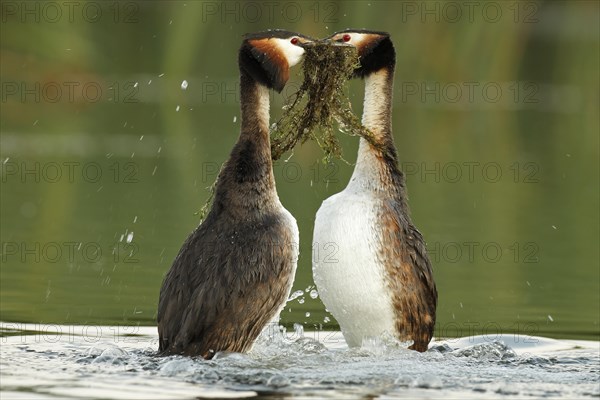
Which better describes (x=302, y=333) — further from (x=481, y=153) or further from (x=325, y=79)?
(x=481, y=153)

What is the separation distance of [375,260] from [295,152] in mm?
14149

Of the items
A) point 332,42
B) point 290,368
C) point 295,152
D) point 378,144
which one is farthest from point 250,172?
point 295,152

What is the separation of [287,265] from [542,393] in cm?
211

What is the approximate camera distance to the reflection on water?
8516mm

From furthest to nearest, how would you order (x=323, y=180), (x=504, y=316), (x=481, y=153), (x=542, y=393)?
1. (x=481, y=153)
2. (x=323, y=180)
3. (x=504, y=316)
4. (x=542, y=393)

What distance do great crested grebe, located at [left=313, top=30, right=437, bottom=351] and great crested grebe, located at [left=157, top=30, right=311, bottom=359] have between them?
1.65 feet

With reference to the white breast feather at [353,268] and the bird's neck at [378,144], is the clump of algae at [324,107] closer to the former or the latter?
the bird's neck at [378,144]

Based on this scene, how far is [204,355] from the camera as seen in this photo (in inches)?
372

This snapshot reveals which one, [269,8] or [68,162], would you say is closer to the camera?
[68,162]

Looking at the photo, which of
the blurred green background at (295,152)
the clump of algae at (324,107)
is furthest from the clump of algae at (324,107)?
the blurred green background at (295,152)

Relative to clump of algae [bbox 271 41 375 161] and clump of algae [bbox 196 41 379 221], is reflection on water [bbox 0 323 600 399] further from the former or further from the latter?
clump of algae [bbox 271 41 375 161]

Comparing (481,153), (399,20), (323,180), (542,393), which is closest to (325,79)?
(542,393)

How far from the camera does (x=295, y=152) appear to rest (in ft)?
79.8

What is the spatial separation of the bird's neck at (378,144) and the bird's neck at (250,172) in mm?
797
